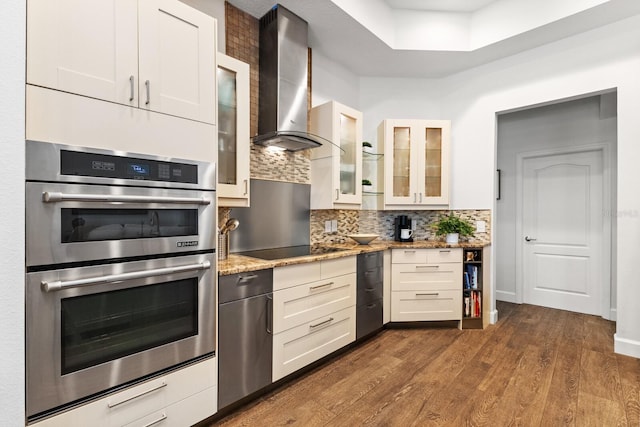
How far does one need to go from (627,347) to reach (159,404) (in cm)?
374

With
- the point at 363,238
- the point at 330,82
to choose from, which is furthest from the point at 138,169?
the point at 330,82

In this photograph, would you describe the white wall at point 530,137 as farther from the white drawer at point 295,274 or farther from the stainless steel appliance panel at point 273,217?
the white drawer at point 295,274

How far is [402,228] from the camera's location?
152 inches

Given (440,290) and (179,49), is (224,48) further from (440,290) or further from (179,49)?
(440,290)

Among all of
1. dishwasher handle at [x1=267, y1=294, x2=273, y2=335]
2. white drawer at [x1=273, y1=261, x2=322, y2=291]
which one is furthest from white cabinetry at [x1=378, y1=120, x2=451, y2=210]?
dishwasher handle at [x1=267, y1=294, x2=273, y2=335]

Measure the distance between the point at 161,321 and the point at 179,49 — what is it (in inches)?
55.5

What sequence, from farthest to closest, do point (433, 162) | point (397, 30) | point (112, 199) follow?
point (433, 162)
point (397, 30)
point (112, 199)

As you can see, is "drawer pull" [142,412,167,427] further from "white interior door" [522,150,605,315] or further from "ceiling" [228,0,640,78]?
"white interior door" [522,150,605,315]

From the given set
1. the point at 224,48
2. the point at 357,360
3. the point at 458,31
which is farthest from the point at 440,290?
the point at 224,48

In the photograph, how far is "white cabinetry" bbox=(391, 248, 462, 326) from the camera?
344cm

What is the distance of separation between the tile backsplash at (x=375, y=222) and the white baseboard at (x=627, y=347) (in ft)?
4.58

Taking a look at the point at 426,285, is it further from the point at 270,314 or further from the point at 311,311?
the point at 270,314

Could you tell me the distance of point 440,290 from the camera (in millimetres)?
3469

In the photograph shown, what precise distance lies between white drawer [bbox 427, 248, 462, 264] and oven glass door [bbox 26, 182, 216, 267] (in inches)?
96.7
